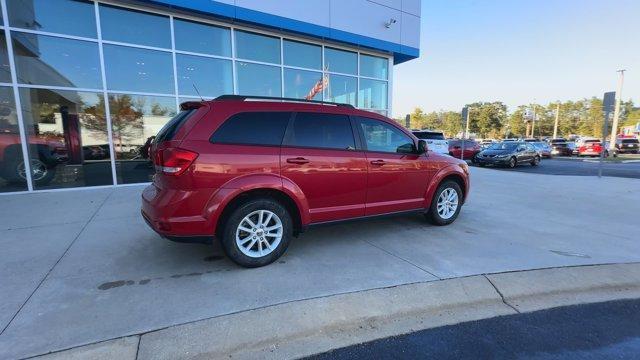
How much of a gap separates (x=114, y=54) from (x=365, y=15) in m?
8.00

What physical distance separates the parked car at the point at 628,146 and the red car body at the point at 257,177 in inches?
1583

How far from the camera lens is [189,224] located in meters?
3.31

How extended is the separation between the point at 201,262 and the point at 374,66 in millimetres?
11501

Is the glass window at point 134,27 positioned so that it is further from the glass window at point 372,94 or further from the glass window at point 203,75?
the glass window at point 372,94

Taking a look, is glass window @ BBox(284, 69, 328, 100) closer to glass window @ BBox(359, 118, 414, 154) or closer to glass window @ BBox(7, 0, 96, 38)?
glass window @ BBox(7, 0, 96, 38)

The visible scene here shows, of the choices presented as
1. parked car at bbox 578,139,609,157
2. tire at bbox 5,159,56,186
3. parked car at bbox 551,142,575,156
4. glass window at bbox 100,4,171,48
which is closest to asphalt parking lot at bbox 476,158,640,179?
parked car at bbox 578,139,609,157

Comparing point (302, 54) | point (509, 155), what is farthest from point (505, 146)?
point (302, 54)

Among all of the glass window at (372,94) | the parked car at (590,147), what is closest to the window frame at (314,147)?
the glass window at (372,94)

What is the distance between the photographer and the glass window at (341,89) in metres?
12.4

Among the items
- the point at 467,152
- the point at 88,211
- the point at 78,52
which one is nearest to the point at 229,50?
the point at 78,52

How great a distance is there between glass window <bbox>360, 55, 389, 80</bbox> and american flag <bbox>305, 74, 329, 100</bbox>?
1.66 metres

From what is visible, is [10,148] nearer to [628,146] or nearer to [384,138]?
[384,138]

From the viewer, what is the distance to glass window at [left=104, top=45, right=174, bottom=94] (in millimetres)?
8789

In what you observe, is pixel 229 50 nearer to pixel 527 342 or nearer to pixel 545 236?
pixel 545 236
